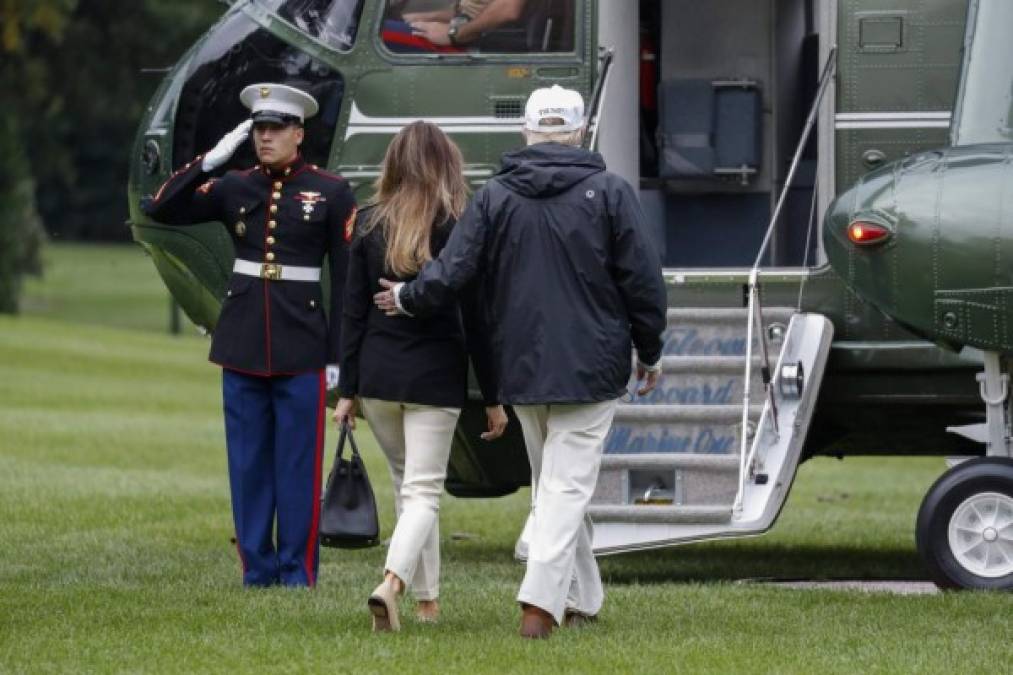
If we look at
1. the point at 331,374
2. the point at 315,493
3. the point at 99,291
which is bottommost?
the point at 99,291

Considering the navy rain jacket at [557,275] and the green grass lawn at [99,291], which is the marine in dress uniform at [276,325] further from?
the green grass lawn at [99,291]

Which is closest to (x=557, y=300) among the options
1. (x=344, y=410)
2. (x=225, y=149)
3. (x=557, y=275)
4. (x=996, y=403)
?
→ (x=557, y=275)

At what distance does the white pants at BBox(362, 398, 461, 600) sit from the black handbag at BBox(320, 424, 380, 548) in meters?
0.12

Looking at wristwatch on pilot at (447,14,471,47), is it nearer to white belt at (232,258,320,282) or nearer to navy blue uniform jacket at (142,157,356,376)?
navy blue uniform jacket at (142,157,356,376)

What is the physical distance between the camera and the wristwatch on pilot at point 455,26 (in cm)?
1051

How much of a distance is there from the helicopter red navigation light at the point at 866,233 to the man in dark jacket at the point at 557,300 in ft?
6.10

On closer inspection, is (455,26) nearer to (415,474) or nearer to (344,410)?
(344,410)

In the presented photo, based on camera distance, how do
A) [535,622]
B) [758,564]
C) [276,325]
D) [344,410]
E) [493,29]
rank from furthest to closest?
[758,564]
[493,29]
[276,325]
[344,410]
[535,622]

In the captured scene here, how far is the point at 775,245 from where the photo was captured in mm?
11438

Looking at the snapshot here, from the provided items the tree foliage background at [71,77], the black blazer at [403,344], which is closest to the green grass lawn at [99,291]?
the tree foliage background at [71,77]

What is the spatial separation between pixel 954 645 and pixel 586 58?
3795mm

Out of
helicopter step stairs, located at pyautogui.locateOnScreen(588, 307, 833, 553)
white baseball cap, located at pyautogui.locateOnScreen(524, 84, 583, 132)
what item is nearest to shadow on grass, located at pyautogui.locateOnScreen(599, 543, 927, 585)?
helicopter step stairs, located at pyautogui.locateOnScreen(588, 307, 833, 553)

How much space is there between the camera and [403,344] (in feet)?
26.0

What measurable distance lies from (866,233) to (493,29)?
7.35ft
